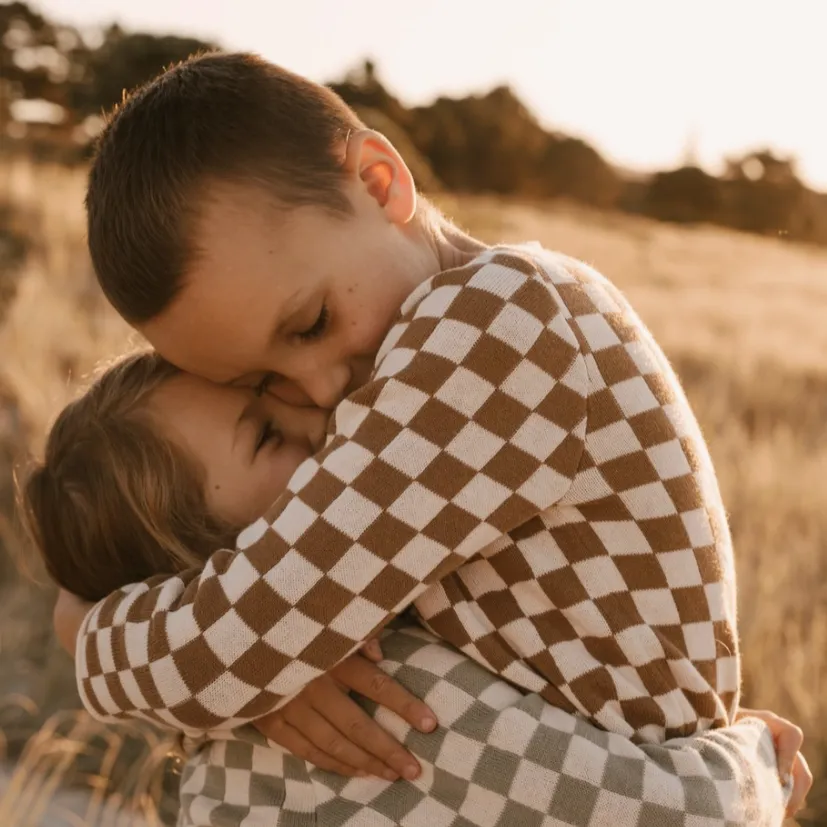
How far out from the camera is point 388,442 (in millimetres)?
1357

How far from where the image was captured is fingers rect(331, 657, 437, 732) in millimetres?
1480

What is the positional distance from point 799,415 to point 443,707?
5.38 meters

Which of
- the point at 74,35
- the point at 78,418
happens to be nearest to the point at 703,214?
the point at 74,35

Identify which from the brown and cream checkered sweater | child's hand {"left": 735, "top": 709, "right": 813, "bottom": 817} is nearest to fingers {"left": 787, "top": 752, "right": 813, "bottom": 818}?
child's hand {"left": 735, "top": 709, "right": 813, "bottom": 817}

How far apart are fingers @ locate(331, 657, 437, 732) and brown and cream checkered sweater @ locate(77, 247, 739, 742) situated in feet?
0.36

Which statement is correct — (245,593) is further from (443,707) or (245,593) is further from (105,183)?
(105,183)

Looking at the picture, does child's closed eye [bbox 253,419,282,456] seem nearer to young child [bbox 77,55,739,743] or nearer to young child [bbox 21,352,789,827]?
young child [bbox 21,352,789,827]

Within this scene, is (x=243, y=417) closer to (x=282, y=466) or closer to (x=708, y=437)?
(x=282, y=466)

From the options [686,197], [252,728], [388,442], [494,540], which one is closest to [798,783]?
[494,540]

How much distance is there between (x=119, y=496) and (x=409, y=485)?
778 millimetres

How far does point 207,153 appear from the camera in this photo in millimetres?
1551

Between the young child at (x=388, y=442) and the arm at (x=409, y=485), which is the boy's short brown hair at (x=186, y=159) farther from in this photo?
the arm at (x=409, y=485)

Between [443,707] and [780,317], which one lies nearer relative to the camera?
[443,707]

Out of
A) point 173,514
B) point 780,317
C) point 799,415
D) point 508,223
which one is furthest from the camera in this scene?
point 508,223
